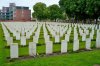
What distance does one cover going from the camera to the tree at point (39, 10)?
8955cm

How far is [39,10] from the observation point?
3632 inches

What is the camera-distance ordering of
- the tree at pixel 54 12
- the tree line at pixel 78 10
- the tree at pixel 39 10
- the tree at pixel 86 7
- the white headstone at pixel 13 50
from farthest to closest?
the tree at pixel 39 10, the tree at pixel 54 12, the tree line at pixel 78 10, the tree at pixel 86 7, the white headstone at pixel 13 50

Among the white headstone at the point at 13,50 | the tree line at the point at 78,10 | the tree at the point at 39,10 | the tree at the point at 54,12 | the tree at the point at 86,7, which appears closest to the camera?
the white headstone at the point at 13,50

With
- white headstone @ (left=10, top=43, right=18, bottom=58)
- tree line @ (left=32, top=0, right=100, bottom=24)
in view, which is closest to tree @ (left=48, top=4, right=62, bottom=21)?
tree line @ (left=32, top=0, right=100, bottom=24)

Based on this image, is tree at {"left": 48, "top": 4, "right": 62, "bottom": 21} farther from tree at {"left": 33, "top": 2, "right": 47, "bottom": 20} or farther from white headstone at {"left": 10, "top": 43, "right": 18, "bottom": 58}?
white headstone at {"left": 10, "top": 43, "right": 18, "bottom": 58}

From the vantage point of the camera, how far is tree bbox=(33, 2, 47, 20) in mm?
89550

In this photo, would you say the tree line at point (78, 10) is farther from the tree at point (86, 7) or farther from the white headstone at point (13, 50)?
the white headstone at point (13, 50)

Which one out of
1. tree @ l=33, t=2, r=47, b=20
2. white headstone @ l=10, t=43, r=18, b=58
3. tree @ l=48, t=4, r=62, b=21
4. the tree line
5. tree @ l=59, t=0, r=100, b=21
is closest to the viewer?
white headstone @ l=10, t=43, r=18, b=58

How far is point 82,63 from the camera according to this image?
8797mm

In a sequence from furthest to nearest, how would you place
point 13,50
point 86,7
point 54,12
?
1. point 54,12
2. point 86,7
3. point 13,50

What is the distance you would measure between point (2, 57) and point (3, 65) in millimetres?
1448

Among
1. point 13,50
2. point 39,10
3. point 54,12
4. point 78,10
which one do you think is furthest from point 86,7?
point 39,10

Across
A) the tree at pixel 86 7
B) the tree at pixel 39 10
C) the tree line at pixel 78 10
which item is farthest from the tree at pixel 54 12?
the tree at pixel 86 7

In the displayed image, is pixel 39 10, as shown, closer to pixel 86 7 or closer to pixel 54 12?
pixel 54 12
